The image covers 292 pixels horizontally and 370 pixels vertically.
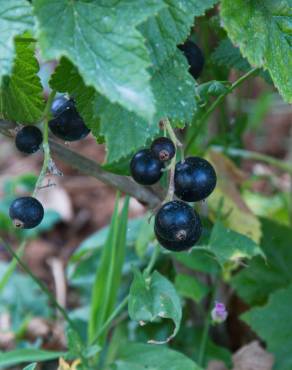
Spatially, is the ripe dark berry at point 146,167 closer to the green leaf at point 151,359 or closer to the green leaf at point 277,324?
the green leaf at point 151,359

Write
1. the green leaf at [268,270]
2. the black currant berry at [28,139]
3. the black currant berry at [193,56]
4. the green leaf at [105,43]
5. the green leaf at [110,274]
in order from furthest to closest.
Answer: the green leaf at [268,270]
the green leaf at [110,274]
the black currant berry at [193,56]
the black currant berry at [28,139]
the green leaf at [105,43]

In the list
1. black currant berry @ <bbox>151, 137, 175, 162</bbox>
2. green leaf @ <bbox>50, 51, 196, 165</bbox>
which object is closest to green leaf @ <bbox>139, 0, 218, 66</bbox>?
green leaf @ <bbox>50, 51, 196, 165</bbox>

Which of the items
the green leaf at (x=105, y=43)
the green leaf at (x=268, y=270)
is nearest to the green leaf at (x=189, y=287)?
the green leaf at (x=268, y=270)

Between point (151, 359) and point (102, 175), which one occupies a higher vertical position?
point (102, 175)

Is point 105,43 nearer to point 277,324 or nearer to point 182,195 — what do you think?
point 182,195

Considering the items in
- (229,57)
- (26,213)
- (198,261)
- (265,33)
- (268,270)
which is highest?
(265,33)

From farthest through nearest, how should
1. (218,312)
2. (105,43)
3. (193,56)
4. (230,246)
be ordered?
1. (218,312)
2. (230,246)
3. (193,56)
4. (105,43)

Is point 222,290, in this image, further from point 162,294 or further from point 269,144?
point 269,144

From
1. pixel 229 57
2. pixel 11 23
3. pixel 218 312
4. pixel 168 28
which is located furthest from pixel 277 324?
pixel 11 23
